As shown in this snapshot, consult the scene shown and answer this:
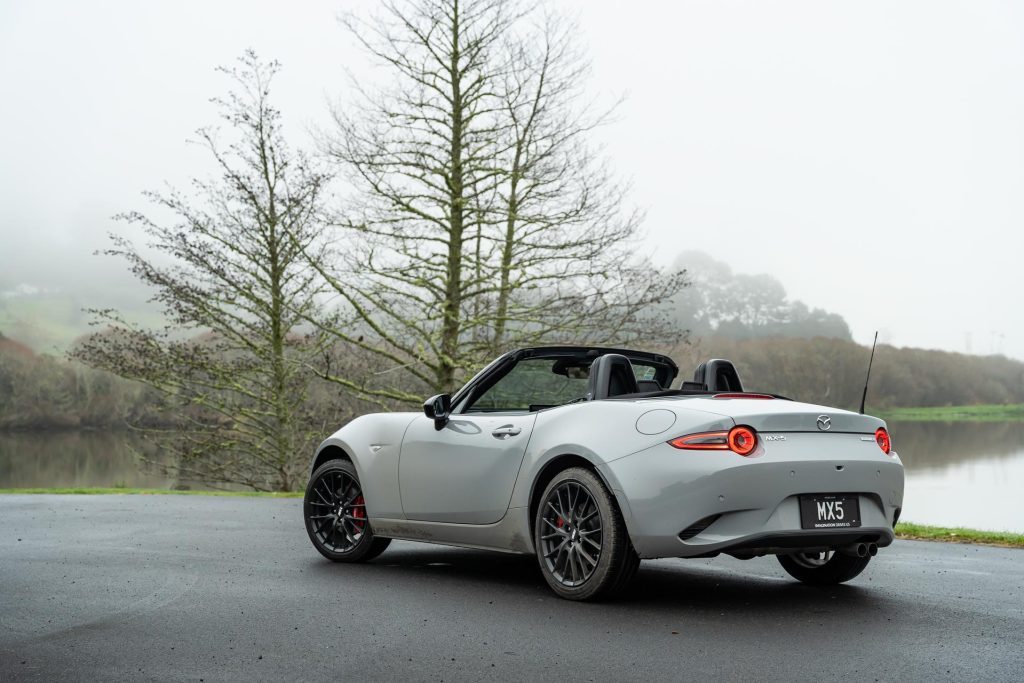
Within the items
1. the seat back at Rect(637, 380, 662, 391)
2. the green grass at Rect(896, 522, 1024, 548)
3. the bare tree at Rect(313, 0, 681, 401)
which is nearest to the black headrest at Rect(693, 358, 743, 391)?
the seat back at Rect(637, 380, 662, 391)

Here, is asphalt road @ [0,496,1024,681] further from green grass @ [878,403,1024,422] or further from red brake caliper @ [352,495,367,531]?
green grass @ [878,403,1024,422]

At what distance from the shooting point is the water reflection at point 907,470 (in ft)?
93.9

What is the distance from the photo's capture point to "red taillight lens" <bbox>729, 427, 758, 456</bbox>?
5.37 metres

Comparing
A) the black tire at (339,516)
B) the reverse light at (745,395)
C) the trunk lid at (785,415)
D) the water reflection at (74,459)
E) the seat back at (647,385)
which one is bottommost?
the water reflection at (74,459)

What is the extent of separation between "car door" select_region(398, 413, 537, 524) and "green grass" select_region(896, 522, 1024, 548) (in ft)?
20.4

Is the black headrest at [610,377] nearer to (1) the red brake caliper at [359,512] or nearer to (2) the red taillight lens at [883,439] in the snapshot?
(2) the red taillight lens at [883,439]

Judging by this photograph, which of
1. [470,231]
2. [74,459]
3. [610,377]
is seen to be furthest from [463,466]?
[74,459]

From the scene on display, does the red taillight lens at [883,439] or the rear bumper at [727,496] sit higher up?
the red taillight lens at [883,439]

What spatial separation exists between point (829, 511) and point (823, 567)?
1370mm

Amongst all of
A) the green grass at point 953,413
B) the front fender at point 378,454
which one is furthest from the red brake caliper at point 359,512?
the green grass at point 953,413

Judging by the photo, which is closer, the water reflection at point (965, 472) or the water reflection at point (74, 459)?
the water reflection at point (74, 459)

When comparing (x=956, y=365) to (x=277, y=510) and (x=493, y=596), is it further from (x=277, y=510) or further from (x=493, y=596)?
(x=493, y=596)

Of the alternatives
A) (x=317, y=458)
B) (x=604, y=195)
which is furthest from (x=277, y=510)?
(x=604, y=195)

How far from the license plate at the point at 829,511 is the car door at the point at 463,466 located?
5.56 feet
